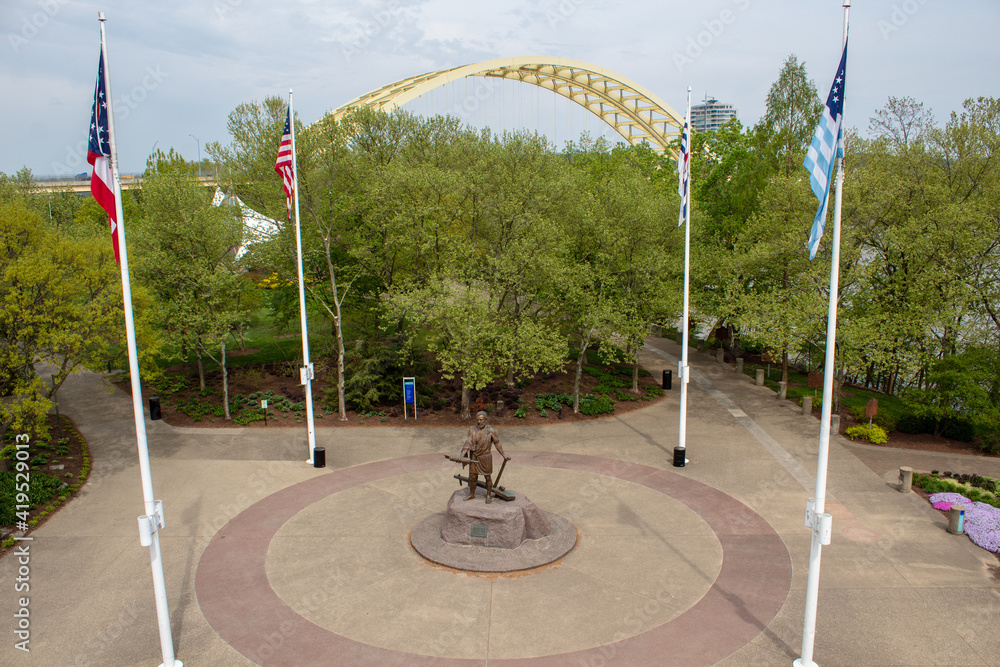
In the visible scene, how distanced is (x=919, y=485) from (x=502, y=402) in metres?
14.0

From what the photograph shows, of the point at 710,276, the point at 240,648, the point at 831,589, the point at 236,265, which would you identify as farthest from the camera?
the point at 710,276

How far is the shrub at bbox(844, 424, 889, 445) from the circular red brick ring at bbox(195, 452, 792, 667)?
8.19 meters

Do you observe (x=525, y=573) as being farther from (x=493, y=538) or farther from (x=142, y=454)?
(x=142, y=454)

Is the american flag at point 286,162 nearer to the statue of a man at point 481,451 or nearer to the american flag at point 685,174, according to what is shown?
the statue of a man at point 481,451

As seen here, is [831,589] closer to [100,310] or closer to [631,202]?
[631,202]

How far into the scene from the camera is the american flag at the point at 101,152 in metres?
9.32

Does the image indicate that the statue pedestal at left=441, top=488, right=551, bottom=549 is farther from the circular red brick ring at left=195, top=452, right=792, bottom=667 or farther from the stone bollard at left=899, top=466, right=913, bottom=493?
the stone bollard at left=899, top=466, right=913, bottom=493

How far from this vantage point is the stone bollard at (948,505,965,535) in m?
14.6

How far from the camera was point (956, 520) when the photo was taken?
14.6 m

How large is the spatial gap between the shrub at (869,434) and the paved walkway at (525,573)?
136 centimetres

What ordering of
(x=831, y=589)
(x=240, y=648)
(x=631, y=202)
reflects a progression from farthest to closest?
(x=631, y=202)
(x=831, y=589)
(x=240, y=648)

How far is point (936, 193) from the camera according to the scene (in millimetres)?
22219

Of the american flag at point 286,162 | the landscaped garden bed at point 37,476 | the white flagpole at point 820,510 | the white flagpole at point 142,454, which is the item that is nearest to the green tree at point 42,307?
the landscaped garden bed at point 37,476

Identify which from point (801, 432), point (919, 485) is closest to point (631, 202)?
point (801, 432)
